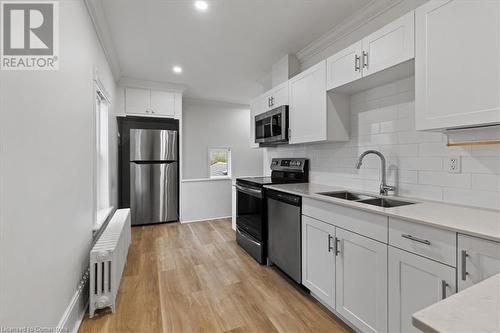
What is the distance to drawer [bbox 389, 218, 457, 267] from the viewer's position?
111cm

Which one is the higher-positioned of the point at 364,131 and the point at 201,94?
the point at 201,94

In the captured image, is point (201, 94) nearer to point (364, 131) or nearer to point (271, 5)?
point (271, 5)

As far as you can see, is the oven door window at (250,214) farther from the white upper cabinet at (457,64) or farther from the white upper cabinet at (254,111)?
the white upper cabinet at (457,64)

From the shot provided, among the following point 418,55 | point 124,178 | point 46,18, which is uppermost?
point 46,18

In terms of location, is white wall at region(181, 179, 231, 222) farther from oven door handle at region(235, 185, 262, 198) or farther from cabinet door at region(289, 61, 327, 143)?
cabinet door at region(289, 61, 327, 143)

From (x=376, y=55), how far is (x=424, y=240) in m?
1.36

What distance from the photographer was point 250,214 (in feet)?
9.88

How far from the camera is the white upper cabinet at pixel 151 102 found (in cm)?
420

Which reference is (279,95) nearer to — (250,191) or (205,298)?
(250,191)

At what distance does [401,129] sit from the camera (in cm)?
195

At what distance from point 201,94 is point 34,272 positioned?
4.43 metres

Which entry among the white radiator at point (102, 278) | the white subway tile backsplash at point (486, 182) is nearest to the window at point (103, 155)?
the white radiator at point (102, 278)

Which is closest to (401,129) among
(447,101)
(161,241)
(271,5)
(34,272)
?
(447,101)

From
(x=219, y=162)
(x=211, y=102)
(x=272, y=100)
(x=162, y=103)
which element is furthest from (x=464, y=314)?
(x=211, y=102)
